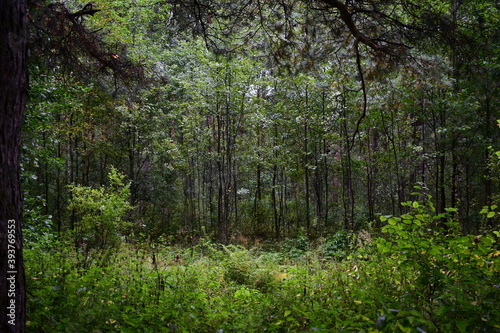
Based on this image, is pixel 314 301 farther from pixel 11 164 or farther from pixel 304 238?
pixel 304 238

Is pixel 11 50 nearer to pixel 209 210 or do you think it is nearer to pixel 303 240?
pixel 303 240

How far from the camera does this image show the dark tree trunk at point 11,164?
1750 mm

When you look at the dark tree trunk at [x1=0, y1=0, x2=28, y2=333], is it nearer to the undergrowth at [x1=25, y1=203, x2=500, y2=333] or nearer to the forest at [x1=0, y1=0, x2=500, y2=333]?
the forest at [x1=0, y1=0, x2=500, y2=333]

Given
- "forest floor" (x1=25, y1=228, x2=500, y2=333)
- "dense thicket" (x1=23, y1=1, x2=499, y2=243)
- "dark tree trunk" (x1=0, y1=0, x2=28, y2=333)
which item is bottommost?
"forest floor" (x1=25, y1=228, x2=500, y2=333)

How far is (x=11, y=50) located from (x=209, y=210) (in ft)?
54.6

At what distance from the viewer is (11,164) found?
182 cm

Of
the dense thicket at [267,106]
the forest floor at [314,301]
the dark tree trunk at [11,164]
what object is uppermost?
the dense thicket at [267,106]

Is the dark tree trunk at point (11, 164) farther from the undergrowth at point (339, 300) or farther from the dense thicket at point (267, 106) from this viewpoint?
the dense thicket at point (267, 106)

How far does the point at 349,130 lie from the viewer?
14.1 m

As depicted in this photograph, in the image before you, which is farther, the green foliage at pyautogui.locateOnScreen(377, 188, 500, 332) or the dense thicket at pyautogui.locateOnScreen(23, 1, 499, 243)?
the dense thicket at pyautogui.locateOnScreen(23, 1, 499, 243)

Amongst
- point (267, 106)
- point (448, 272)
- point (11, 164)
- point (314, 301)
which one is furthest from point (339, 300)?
point (267, 106)

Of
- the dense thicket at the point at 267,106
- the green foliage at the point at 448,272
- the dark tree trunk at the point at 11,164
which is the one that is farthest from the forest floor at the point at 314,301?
the dense thicket at the point at 267,106

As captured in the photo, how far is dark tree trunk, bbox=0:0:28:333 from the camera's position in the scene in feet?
5.74

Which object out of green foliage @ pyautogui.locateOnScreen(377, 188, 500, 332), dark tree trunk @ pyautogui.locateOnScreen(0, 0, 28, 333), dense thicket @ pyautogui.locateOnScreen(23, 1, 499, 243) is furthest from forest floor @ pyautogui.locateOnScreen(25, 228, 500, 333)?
dense thicket @ pyautogui.locateOnScreen(23, 1, 499, 243)
